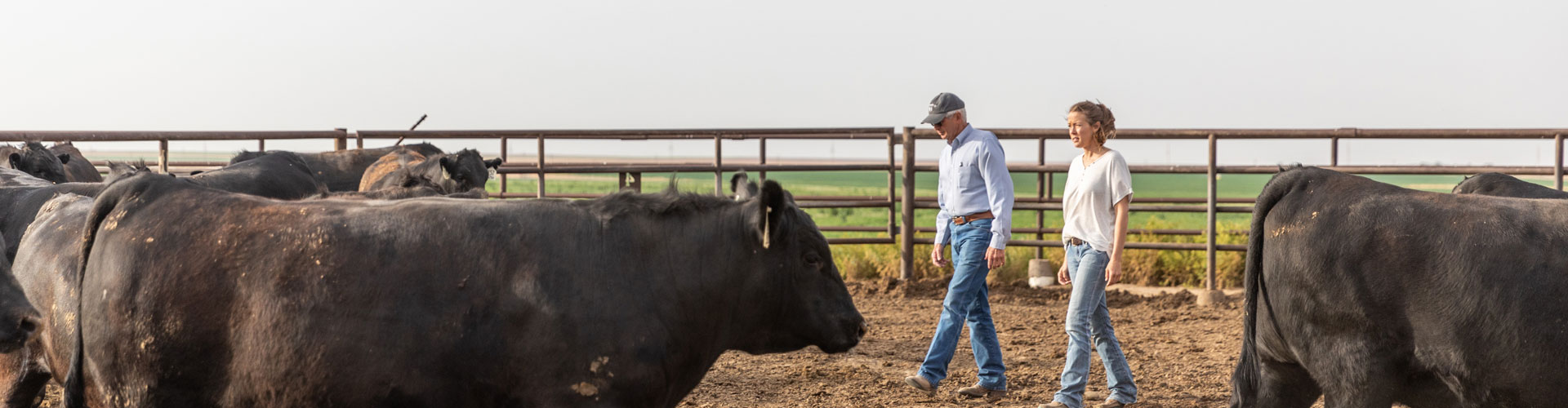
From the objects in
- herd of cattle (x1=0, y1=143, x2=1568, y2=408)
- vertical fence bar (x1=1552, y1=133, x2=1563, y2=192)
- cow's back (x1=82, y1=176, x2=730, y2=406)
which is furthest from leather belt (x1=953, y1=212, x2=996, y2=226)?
vertical fence bar (x1=1552, y1=133, x2=1563, y2=192)

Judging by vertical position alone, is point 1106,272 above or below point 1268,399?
above

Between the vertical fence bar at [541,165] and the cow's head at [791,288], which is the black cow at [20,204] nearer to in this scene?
the cow's head at [791,288]

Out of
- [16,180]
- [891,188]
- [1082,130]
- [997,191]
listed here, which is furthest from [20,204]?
[891,188]

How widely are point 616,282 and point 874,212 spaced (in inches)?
1632

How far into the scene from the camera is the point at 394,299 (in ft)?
10.2

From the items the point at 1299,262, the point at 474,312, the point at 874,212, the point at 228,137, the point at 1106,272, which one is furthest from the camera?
the point at 874,212

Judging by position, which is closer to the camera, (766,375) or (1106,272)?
(1106,272)

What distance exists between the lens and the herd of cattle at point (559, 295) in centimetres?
309

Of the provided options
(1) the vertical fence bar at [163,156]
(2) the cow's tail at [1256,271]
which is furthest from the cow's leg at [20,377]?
(1) the vertical fence bar at [163,156]

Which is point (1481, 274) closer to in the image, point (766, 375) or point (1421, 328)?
point (1421, 328)

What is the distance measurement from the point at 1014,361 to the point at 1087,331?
186cm

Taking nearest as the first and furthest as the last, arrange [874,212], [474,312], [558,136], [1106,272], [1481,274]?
[474,312] < [1481,274] < [1106,272] < [558,136] < [874,212]

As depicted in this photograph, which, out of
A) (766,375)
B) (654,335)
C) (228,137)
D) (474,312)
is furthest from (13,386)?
(228,137)

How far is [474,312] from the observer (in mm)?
3094
